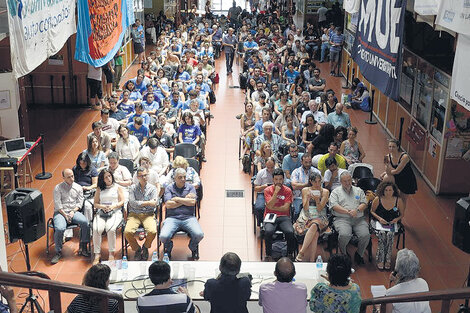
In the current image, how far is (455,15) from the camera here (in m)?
7.20

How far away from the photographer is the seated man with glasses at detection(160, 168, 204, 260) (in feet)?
27.7

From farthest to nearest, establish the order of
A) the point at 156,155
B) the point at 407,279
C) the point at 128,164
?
the point at 156,155 < the point at 128,164 < the point at 407,279

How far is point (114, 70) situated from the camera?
1828cm

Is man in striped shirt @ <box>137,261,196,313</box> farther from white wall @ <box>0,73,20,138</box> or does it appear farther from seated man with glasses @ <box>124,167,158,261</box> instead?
white wall @ <box>0,73,20,138</box>

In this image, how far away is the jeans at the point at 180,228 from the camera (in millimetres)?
8312

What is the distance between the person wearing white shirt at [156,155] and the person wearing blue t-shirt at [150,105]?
10.2 ft

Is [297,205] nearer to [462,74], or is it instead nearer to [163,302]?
[462,74]

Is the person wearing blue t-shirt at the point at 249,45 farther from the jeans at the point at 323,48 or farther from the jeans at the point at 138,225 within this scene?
the jeans at the point at 138,225

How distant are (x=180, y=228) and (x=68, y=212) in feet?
5.74

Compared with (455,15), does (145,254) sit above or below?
below

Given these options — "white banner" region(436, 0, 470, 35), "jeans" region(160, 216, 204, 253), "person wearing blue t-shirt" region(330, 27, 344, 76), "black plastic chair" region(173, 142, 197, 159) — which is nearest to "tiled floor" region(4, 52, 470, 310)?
"jeans" region(160, 216, 204, 253)

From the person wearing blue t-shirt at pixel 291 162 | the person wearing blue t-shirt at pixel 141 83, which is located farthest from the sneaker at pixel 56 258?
the person wearing blue t-shirt at pixel 141 83

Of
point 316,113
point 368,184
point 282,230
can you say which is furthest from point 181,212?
point 316,113

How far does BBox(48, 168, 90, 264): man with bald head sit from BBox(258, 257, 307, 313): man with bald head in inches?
162
